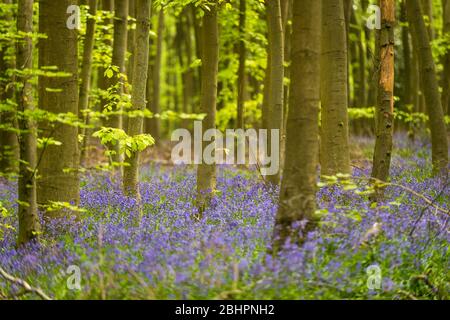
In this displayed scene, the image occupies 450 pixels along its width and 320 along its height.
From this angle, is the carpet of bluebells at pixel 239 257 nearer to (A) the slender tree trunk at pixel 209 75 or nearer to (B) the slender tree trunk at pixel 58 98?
(B) the slender tree trunk at pixel 58 98

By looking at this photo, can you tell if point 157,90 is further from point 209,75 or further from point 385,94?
point 385,94

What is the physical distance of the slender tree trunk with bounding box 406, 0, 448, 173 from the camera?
40.4ft

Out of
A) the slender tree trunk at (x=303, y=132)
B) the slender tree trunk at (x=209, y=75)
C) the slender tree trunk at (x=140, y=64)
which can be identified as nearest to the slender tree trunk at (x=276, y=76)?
the slender tree trunk at (x=209, y=75)

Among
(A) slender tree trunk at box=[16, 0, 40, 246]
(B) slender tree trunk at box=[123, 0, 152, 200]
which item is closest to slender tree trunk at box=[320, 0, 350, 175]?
(B) slender tree trunk at box=[123, 0, 152, 200]

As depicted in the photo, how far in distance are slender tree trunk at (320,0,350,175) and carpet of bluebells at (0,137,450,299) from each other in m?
1.09

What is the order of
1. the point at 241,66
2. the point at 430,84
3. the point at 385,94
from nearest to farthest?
the point at 385,94 < the point at 430,84 < the point at 241,66

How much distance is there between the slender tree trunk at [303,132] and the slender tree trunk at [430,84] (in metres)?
7.33

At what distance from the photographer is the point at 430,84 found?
12547 millimetres

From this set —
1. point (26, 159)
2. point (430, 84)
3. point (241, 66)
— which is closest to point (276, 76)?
point (430, 84)

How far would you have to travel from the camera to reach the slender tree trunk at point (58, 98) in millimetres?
7695

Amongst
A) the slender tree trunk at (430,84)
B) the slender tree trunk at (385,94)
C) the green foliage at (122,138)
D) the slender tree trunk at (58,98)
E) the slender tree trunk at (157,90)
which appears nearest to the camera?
the slender tree trunk at (58,98)

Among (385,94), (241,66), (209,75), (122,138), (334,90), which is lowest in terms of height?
(122,138)

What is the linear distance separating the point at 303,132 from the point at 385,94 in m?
2.71
